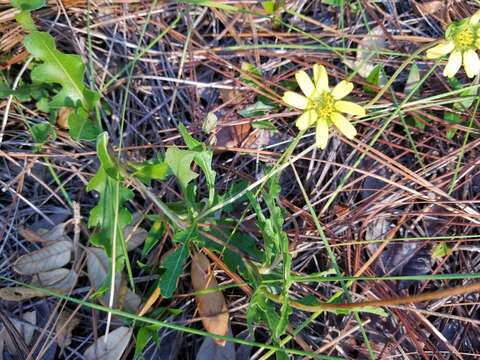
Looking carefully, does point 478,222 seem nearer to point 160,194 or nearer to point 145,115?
point 160,194

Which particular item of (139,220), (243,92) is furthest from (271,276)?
(243,92)

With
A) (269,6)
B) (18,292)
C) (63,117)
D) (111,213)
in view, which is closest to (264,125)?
(269,6)

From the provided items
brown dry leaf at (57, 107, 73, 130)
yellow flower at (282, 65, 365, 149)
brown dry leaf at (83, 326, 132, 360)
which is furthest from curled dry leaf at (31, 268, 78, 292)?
yellow flower at (282, 65, 365, 149)

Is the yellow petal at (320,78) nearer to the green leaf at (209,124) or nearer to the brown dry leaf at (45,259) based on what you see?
the green leaf at (209,124)

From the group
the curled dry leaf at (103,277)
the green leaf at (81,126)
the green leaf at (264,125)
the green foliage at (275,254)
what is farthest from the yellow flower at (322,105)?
the curled dry leaf at (103,277)

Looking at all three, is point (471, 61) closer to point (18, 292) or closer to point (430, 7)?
point (430, 7)
